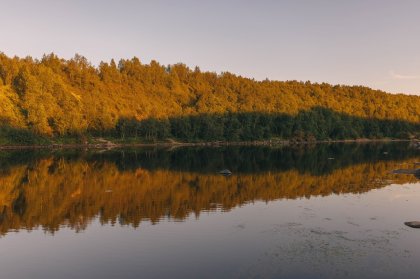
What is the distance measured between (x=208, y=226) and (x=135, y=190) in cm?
2001

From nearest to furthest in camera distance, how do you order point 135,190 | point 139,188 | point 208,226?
point 208,226
point 135,190
point 139,188

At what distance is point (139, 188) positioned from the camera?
54.4 m

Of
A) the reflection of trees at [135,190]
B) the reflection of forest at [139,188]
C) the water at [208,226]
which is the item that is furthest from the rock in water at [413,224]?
the reflection of forest at [139,188]

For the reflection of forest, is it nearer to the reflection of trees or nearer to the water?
the reflection of trees

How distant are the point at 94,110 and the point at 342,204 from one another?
445 ft

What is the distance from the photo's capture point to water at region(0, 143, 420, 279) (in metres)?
25.6

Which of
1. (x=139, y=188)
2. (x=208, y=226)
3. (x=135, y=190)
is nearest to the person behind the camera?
(x=208, y=226)

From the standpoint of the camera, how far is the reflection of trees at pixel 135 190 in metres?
39.5

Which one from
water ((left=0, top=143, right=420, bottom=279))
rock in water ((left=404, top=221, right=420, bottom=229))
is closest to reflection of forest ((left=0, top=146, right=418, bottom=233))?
water ((left=0, top=143, right=420, bottom=279))

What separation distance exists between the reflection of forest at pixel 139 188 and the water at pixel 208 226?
0.58ft

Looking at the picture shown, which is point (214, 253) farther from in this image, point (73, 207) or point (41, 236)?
point (73, 207)

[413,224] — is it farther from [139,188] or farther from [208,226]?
[139,188]

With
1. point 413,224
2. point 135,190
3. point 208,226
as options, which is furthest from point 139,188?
point 413,224

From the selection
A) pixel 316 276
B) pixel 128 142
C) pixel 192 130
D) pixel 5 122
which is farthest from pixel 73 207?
pixel 192 130
